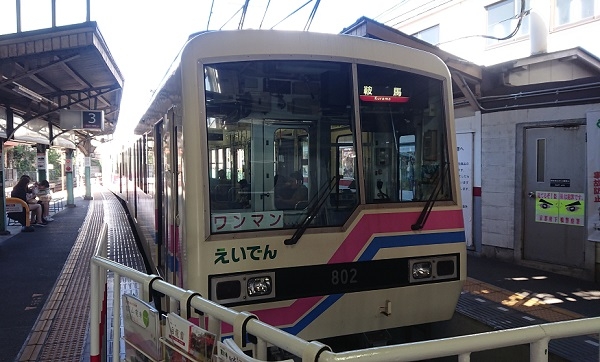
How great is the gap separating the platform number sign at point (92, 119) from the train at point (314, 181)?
28.7ft

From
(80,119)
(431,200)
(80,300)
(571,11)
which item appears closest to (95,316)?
(431,200)

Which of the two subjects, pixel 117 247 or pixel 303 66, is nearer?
pixel 303 66

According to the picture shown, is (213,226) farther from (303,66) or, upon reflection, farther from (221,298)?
(303,66)

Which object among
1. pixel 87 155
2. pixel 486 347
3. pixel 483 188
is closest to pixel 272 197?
pixel 486 347

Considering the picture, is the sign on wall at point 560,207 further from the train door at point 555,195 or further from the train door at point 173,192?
the train door at point 173,192

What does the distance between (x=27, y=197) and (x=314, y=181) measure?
11242mm

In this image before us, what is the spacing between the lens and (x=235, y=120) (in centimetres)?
307

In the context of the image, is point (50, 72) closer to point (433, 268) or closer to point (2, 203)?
point (2, 203)

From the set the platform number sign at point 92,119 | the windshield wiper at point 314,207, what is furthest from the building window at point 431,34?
the windshield wiper at point 314,207

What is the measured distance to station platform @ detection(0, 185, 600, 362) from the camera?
4098 mm

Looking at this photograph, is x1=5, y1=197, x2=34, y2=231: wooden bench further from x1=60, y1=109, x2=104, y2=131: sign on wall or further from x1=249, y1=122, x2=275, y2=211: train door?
x1=249, y1=122, x2=275, y2=211: train door

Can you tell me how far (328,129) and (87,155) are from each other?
2071cm

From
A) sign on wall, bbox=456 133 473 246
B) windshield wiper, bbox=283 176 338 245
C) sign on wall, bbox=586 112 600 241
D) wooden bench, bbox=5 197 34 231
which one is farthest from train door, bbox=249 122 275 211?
wooden bench, bbox=5 197 34 231

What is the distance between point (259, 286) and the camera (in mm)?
2941
